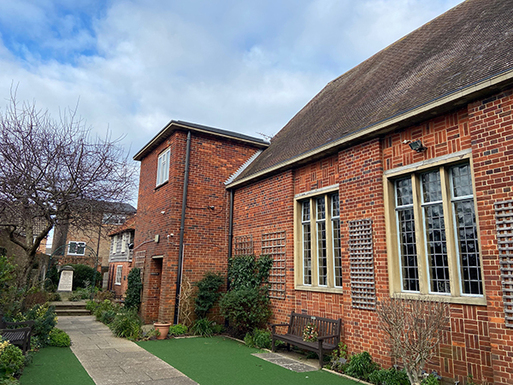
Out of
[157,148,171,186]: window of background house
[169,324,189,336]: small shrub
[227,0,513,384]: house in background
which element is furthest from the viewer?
[157,148,171,186]: window of background house

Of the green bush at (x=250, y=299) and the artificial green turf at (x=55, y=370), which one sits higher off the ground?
the green bush at (x=250, y=299)

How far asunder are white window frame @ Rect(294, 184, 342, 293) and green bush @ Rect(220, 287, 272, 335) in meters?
1.27

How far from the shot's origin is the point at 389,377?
225 inches

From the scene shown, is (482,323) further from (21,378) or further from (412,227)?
(21,378)

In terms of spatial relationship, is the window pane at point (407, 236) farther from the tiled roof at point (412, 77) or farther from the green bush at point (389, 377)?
the green bush at point (389, 377)

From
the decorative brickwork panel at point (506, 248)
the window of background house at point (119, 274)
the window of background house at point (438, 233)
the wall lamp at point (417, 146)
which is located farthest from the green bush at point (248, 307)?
the window of background house at point (119, 274)

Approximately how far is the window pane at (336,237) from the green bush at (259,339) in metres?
2.30

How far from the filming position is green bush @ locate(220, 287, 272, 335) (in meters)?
9.55

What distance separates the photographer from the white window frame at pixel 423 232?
5629 millimetres

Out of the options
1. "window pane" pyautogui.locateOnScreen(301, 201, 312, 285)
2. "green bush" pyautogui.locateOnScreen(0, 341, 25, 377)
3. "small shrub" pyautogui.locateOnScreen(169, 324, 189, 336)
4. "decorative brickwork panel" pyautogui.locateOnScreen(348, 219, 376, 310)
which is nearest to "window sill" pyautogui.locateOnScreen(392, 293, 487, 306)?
"decorative brickwork panel" pyautogui.locateOnScreen(348, 219, 376, 310)

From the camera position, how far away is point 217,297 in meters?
11.5

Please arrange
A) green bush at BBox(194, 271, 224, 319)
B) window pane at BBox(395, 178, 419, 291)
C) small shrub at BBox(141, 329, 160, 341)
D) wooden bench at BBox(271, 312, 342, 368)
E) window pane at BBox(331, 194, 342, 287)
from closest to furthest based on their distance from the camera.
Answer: window pane at BBox(395, 178, 419, 291) < wooden bench at BBox(271, 312, 342, 368) < window pane at BBox(331, 194, 342, 287) < small shrub at BBox(141, 329, 160, 341) < green bush at BBox(194, 271, 224, 319)

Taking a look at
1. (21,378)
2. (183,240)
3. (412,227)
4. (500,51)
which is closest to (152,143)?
(183,240)

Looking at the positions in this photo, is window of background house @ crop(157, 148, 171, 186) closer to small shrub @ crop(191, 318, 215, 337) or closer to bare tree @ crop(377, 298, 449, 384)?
small shrub @ crop(191, 318, 215, 337)
